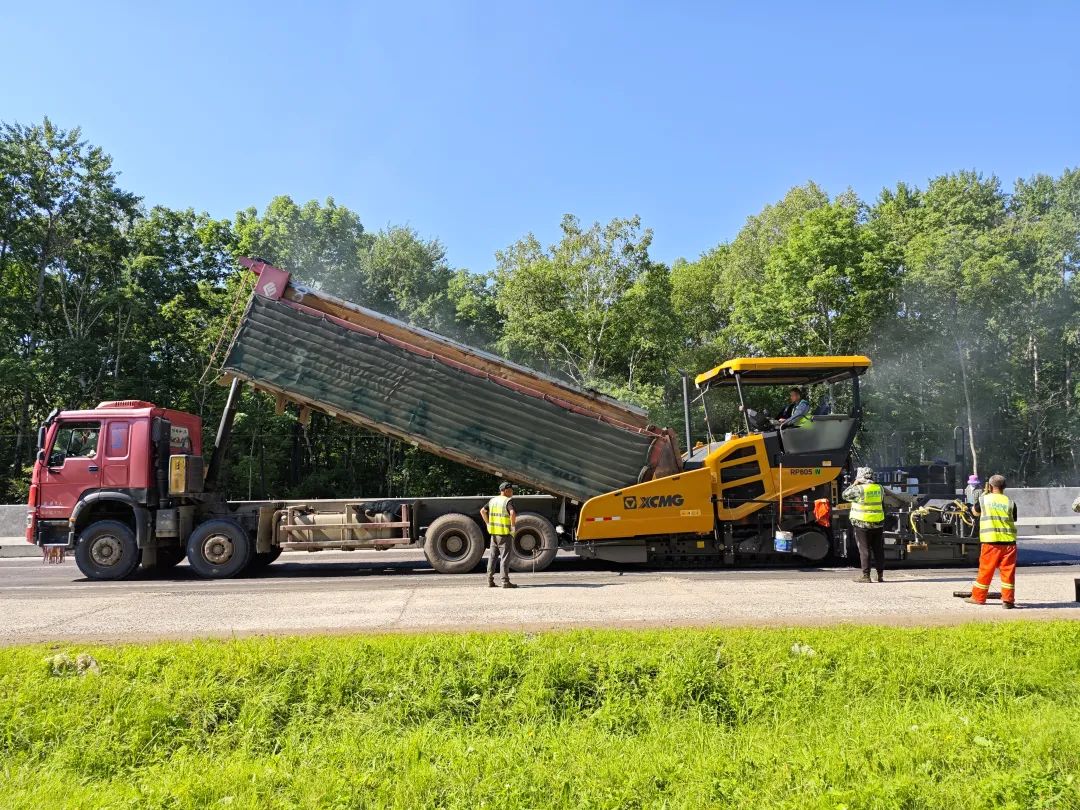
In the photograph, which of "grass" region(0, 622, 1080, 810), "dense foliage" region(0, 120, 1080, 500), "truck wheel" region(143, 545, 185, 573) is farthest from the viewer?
"dense foliage" region(0, 120, 1080, 500)

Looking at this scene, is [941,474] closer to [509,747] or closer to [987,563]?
[987,563]

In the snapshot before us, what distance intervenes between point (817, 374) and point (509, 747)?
9.64 metres

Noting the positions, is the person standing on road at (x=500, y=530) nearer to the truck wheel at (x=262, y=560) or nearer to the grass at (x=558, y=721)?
the grass at (x=558, y=721)

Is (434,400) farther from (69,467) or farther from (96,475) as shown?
(69,467)

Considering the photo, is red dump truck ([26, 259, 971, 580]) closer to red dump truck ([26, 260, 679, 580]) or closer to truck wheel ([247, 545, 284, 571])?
red dump truck ([26, 260, 679, 580])

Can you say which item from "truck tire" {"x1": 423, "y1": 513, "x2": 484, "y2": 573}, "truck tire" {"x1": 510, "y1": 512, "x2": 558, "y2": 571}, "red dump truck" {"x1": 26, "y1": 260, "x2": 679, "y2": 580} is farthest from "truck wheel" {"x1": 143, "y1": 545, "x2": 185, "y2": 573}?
"truck tire" {"x1": 510, "y1": 512, "x2": 558, "y2": 571}

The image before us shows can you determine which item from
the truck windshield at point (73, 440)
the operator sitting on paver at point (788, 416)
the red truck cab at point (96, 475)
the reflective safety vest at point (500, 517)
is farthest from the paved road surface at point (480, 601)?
the operator sitting on paver at point (788, 416)

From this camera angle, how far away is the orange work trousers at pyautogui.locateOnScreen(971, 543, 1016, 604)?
7.98 metres

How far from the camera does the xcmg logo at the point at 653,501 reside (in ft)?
38.4

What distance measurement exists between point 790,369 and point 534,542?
497 centimetres

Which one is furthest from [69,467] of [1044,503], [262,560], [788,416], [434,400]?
[1044,503]

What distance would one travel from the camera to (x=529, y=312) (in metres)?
30.8

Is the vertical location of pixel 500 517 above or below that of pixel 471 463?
below

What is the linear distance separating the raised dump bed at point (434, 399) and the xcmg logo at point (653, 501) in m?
0.30
